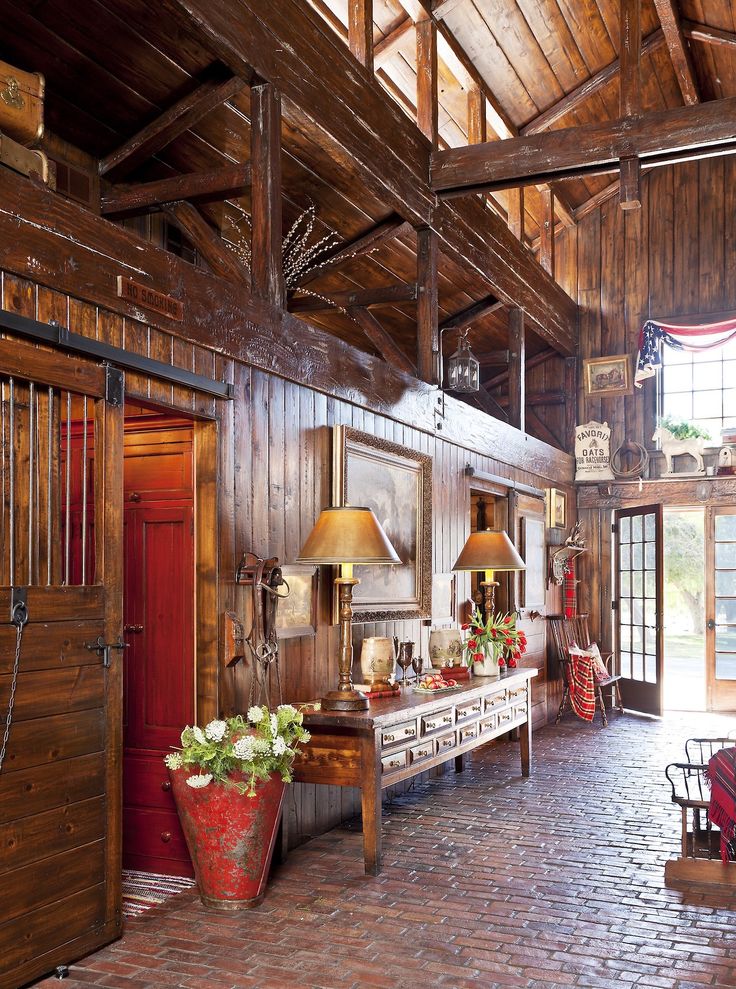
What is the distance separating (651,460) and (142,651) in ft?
24.4

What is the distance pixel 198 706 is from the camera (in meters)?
4.34

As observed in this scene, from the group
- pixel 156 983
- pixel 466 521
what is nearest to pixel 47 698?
pixel 156 983

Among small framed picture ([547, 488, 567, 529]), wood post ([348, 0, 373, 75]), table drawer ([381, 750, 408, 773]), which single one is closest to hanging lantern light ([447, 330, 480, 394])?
wood post ([348, 0, 373, 75])

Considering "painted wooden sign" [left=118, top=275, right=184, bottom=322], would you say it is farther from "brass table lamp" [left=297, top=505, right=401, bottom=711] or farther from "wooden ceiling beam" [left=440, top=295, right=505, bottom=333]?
"wooden ceiling beam" [left=440, top=295, right=505, bottom=333]

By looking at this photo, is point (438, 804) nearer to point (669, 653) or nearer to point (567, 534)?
point (567, 534)

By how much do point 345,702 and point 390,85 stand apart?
4457 mm

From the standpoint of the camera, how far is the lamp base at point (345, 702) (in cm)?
464

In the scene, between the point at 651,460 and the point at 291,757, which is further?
the point at 651,460

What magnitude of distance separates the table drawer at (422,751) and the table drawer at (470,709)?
455 mm

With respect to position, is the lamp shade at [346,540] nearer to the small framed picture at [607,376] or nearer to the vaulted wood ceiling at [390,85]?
the vaulted wood ceiling at [390,85]

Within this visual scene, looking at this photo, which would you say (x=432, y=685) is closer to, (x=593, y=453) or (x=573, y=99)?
(x=573, y=99)

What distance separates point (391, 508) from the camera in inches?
241

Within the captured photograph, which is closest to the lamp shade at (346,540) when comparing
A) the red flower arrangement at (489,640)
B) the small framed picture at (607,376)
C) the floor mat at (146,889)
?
the floor mat at (146,889)

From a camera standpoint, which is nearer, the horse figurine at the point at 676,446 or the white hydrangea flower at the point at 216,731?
the white hydrangea flower at the point at 216,731
